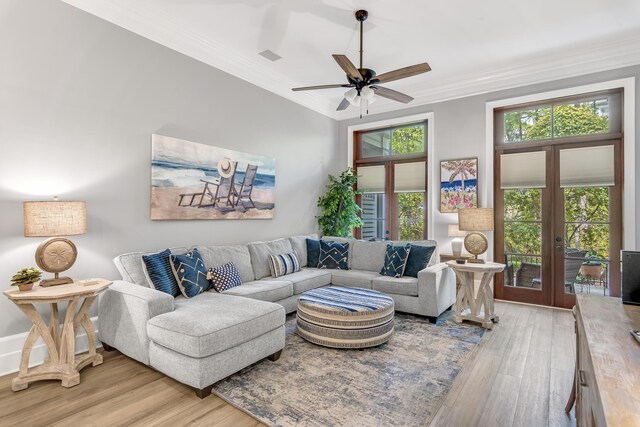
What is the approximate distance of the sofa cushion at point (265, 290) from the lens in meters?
3.48

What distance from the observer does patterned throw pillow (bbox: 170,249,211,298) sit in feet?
10.5

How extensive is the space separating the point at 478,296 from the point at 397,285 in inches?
35.8

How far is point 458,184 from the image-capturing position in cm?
518

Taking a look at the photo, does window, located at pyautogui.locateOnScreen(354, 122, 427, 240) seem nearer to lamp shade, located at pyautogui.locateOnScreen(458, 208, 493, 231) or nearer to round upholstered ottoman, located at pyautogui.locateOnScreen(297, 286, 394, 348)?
lamp shade, located at pyautogui.locateOnScreen(458, 208, 493, 231)

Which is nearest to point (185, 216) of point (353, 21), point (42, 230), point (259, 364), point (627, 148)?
point (42, 230)

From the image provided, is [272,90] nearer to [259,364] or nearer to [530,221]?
[259,364]

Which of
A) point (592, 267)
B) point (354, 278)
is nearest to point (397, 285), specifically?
point (354, 278)

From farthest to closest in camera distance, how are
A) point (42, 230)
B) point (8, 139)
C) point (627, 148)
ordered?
point (627, 148) → point (8, 139) → point (42, 230)

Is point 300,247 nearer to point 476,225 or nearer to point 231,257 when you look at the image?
point 231,257

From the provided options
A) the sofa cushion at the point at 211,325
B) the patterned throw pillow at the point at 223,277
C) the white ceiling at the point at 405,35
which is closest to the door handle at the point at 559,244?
the white ceiling at the point at 405,35

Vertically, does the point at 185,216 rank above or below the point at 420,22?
below

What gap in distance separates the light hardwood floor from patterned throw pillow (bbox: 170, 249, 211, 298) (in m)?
0.72

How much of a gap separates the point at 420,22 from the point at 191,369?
395 centimetres

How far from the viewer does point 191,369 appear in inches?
91.3
